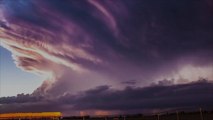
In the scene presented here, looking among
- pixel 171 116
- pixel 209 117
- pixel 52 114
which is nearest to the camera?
pixel 209 117

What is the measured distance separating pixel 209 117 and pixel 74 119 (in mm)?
25616

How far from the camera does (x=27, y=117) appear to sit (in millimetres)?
70438

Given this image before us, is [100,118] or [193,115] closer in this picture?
[193,115]

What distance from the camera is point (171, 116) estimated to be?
5925cm

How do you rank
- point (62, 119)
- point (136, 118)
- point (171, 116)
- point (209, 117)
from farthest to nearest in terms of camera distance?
point (62, 119) → point (136, 118) → point (171, 116) → point (209, 117)

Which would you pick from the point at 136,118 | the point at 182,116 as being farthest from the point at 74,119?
the point at 182,116

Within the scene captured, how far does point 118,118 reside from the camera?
201 feet

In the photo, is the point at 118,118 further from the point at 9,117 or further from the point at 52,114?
the point at 9,117

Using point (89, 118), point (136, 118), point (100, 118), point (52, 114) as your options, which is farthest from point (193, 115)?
point (52, 114)

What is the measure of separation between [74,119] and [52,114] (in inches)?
256

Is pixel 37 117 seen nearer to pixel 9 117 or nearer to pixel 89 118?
pixel 9 117

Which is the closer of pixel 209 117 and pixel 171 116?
pixel 209 117

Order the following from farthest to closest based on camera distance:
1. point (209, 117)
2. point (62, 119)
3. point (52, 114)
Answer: point (52, 114) < point (62, 119) < point (209, 117)

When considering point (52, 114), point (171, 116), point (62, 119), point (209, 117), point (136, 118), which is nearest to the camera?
point (209, 117)
